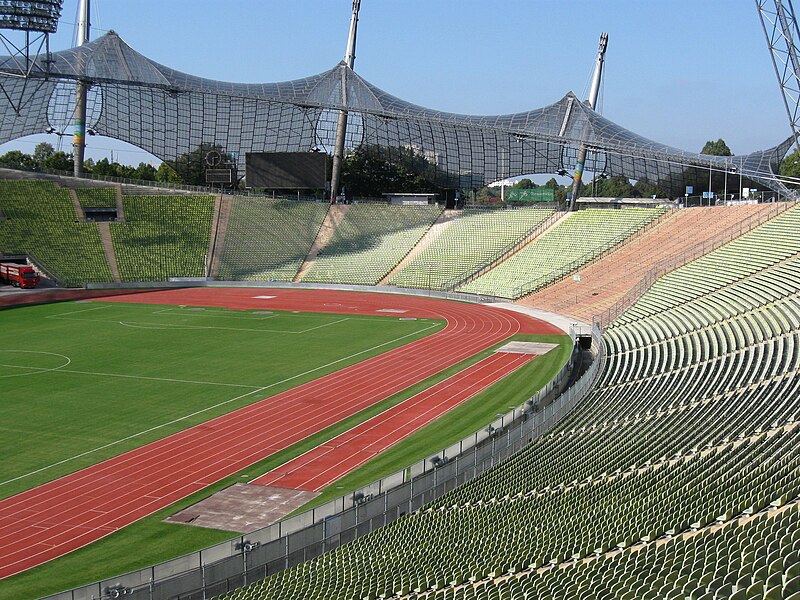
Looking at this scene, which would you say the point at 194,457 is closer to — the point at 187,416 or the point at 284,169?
the point at 187,416

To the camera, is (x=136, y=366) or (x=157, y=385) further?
(x=136, y=366)

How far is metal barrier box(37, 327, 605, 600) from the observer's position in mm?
13672

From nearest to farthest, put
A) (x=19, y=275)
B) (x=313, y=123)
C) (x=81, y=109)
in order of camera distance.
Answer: (x=19, y=275) < (x=81, y=109) < (x=313, y=123)

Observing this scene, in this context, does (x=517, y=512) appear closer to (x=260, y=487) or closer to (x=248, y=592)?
(x=248, y=592)

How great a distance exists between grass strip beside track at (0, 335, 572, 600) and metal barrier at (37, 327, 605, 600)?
8.20ft

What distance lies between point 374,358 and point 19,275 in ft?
116

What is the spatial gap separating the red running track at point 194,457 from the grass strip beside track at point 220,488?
40 centimetres

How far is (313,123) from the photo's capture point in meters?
85.8

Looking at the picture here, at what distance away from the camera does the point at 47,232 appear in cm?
6925

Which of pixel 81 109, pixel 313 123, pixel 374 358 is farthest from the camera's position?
pixel 313 123

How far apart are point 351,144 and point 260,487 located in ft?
231

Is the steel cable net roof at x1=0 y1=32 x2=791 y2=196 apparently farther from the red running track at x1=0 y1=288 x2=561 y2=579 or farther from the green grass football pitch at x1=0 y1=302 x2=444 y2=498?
the red running track at x1=0 y1=288 x2=561 y2=579

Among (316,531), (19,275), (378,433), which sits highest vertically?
(316,531)

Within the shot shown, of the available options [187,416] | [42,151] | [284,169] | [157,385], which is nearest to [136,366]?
[157,385]
